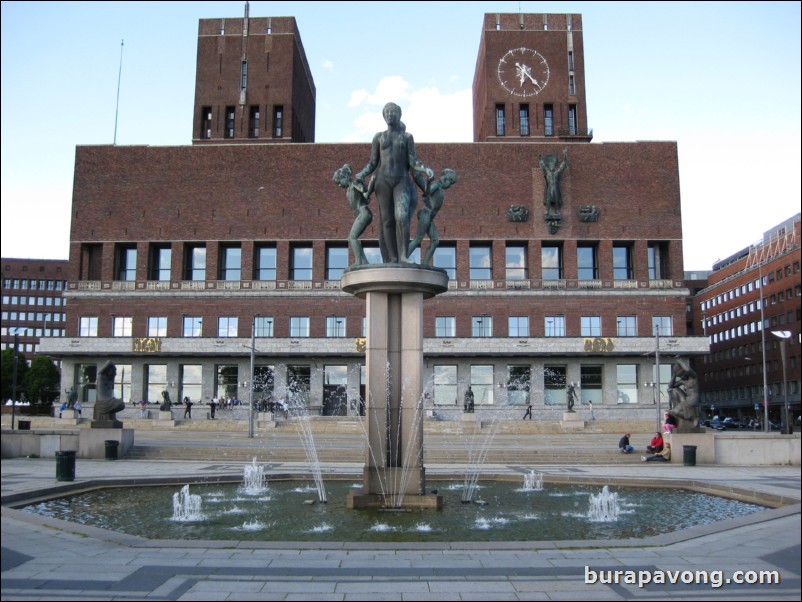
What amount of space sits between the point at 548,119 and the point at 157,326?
138 feet

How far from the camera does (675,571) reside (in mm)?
9344

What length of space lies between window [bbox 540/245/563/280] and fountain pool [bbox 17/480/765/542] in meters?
48.1

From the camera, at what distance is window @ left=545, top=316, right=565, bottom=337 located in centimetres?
6550

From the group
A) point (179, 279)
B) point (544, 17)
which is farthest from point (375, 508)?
point (544, 17)

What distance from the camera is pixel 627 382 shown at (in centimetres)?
6475

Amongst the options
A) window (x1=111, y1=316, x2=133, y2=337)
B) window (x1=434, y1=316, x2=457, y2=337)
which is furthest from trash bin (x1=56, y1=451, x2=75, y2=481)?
window (x1=111, y1=316, x2=133, y2=337)

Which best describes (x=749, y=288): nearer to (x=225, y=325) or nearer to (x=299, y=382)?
(x=299, y=382)

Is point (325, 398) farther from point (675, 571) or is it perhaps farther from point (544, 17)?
point (675, 571)

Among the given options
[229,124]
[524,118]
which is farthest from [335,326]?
[524,118]

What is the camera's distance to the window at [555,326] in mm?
65500

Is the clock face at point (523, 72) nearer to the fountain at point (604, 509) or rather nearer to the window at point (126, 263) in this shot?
the window at point (126, 263)

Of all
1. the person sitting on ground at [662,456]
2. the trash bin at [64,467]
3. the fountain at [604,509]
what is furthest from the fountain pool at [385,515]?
the person sitting on ground at [662,456]

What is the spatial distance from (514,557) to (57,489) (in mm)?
11865

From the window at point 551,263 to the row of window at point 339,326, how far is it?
12.4 feet
